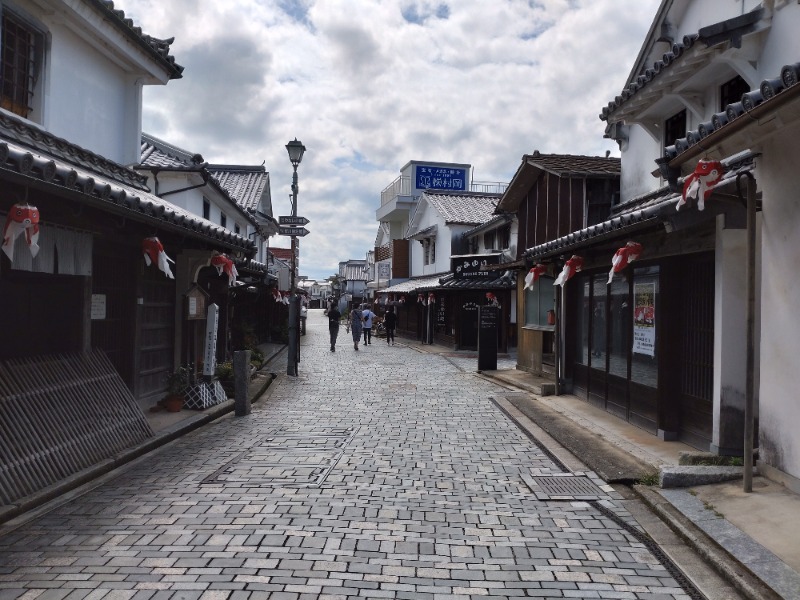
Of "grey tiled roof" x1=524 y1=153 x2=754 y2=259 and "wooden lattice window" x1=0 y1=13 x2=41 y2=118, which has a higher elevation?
"wooden lattice window" x1=0 y1=13 x2=41 y2=118

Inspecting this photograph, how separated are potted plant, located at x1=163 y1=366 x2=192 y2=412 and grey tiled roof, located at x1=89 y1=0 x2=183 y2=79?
621 centimetres

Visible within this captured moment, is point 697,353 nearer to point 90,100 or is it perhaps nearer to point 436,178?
point 90,100

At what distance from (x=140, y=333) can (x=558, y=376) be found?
8825 mm

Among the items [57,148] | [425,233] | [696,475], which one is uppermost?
[425,233]

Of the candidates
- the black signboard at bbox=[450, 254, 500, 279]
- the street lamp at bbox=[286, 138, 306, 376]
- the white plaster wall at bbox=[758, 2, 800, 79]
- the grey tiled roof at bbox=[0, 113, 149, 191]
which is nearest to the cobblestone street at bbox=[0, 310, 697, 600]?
the grey tiled roof at bbox=[0, 113, 149, 191]

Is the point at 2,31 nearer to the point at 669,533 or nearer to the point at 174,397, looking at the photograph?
the point at 174,397

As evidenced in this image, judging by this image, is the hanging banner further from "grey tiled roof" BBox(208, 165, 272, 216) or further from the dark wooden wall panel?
"grey tiled roof" BBox(208, 165, 272, 216)

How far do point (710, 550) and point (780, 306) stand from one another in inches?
109

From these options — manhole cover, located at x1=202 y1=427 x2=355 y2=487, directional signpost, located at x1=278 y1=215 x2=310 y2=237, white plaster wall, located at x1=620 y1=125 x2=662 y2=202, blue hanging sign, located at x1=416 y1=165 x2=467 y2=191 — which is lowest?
manhole cover, located at x1=202 y1=427 x2=355 y2=487

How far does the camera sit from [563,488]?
7211mm

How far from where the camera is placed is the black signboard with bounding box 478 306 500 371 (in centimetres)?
1925

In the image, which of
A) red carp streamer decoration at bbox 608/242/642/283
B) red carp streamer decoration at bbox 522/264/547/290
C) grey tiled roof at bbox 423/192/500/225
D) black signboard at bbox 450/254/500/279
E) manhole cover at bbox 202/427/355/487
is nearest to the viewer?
manhole cover at bbox 202/427/355/487

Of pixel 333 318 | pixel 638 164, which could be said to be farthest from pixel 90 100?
pixel 333 318

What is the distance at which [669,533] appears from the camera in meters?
5.71
